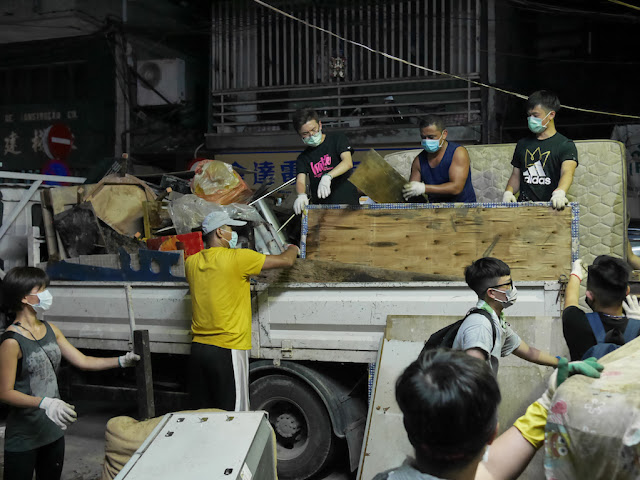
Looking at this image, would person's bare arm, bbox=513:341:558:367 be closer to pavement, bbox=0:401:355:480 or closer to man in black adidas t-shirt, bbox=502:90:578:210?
man in black adidas t-shirt, bbox=502:90:578:210

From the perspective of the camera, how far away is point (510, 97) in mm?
9945

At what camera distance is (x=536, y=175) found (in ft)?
15.7

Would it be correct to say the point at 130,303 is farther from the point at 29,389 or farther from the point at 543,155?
the point at 543,155

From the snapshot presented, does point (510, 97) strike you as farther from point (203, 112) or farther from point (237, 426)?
point (237, 426)

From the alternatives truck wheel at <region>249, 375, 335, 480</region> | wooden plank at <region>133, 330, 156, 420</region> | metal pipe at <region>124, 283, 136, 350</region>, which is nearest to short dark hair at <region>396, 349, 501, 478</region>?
wooden plank at <region>133, 330, 156, 420</region>

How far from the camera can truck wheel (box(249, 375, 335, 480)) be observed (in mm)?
4602

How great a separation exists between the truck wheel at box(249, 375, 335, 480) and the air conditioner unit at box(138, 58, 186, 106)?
7.61 metres

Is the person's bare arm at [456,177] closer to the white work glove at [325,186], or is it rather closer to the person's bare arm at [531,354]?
the white work glove at [325,186]

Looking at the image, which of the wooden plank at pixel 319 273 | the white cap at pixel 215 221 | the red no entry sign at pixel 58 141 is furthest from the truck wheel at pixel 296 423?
the red no entry sign at pixel 58 141

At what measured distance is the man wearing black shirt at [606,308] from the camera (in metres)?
2.84

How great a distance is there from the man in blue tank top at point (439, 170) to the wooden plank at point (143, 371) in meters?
2.20

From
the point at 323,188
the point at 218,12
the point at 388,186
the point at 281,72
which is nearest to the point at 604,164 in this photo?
the point at 388,186

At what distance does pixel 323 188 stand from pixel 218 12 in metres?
6.13

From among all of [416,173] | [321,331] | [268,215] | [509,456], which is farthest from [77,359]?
[416,173]
